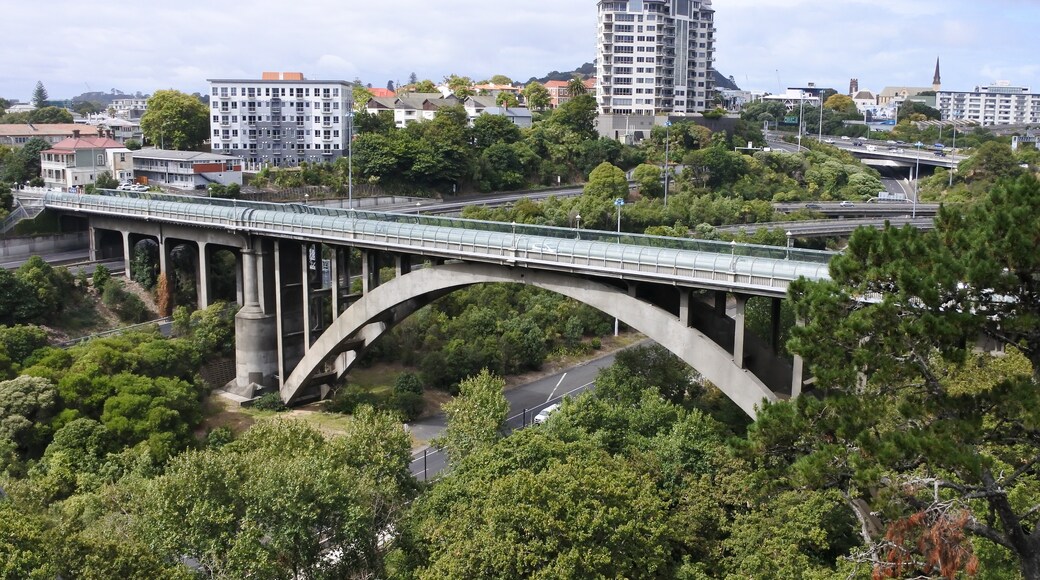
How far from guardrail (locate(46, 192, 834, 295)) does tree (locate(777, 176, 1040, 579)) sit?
9.89 m

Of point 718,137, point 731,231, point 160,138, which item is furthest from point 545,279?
point 718,137

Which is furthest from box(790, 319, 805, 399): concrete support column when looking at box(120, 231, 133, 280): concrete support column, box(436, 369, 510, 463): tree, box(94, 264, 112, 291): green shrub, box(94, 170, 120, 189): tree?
box(94, 170, 120, 189): tree

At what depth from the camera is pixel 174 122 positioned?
319 ft

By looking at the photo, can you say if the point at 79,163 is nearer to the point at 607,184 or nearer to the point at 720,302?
the point at 607,184

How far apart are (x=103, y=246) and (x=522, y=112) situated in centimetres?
7197

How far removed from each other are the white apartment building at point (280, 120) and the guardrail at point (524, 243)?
145 ft

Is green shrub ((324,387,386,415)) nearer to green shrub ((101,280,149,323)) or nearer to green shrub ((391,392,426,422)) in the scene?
green shrub ((391,392,426,422))

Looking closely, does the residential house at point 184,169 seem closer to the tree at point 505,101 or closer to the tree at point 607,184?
the tree at point 607,184

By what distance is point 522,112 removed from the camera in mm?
127438

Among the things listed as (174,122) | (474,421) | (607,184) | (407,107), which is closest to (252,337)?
(474,421)

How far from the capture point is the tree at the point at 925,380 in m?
16.8

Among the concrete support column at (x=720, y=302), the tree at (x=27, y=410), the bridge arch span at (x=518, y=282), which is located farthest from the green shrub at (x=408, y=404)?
the concrete support column at (x=720, y=302)

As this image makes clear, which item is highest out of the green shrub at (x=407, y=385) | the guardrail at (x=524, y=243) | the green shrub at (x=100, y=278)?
the guardrail at (x=524, y=243)

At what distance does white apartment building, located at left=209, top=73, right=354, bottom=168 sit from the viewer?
96.5 meters
